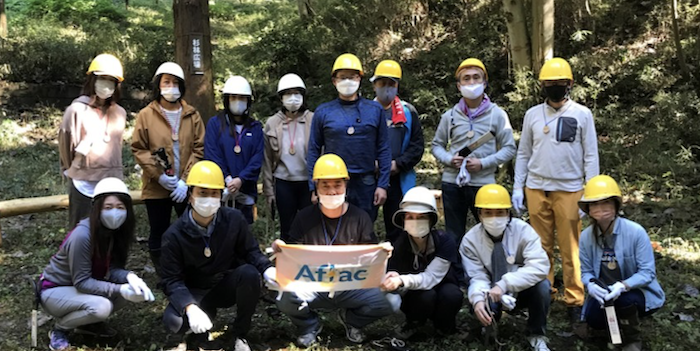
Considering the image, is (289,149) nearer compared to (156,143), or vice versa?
(156,143)

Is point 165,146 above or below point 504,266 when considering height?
above

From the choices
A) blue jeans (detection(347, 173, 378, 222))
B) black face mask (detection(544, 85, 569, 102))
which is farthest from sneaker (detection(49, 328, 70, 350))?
black face mask (detection(544, 85, 569, 102))

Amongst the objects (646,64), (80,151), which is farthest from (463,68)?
(646,64)

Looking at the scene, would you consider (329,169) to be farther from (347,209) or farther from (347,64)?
(347,64)

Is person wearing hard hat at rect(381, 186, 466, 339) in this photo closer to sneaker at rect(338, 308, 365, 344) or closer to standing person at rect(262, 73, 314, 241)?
sneaker at rect(338, 308, 365, 344)

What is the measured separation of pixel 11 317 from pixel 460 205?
13.2ft

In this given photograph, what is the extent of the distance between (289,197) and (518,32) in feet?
22.2

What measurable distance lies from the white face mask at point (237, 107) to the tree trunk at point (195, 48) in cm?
198

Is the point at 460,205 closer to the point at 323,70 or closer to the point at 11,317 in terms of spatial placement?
the point at 11,317

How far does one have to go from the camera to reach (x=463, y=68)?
4.75 m

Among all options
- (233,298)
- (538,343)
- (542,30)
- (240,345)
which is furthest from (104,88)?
(542,30)

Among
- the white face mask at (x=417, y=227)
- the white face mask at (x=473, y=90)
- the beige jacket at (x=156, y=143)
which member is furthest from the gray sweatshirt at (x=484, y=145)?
the beige jacket at (x=156, y=143)

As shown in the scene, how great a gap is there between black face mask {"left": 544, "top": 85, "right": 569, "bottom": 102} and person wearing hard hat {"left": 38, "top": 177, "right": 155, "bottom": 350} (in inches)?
136

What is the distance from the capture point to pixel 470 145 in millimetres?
4836
